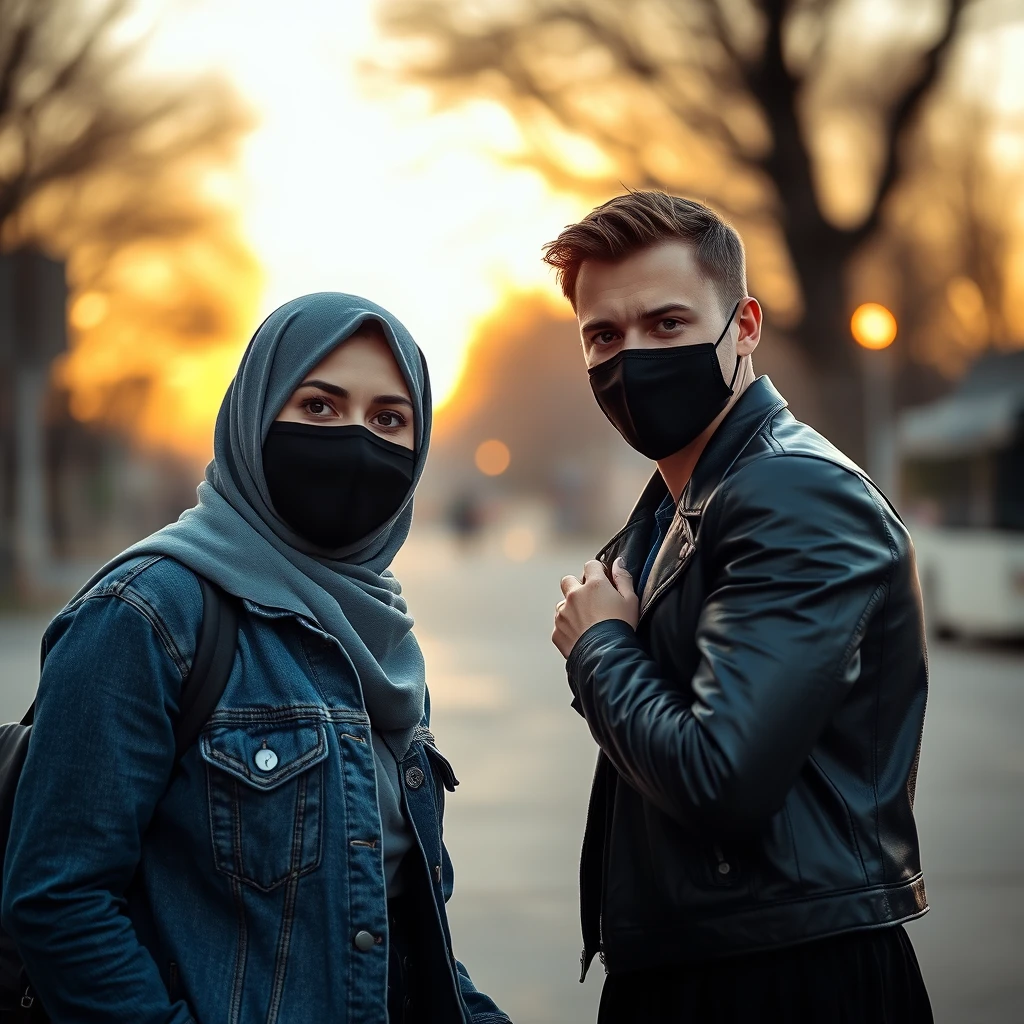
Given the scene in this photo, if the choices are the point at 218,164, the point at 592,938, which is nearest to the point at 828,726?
the point at 592,938

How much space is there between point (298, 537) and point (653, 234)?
0.87 m

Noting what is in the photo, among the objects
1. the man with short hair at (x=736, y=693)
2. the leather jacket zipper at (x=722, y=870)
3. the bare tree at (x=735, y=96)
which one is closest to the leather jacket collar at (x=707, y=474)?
the man with short hair at (x=736, y=693)

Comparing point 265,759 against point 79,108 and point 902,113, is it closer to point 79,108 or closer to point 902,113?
point 902,113

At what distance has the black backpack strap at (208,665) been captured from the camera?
7.66 ft

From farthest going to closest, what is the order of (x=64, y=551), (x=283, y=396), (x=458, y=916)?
1. (x=64, y=551)
2. (x=458, y=916)
3. (x=283, y=396)

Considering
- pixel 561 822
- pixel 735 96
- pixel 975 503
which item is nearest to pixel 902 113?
pixel 735 96

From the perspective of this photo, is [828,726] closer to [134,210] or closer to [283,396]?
[283,396]

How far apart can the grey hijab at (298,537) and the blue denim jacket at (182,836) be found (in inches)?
3.6

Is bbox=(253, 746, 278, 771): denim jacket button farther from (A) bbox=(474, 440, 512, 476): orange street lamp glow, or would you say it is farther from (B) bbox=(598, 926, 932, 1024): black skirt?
(A) bbox=(474, 440, 512, 476): orange street lamp glow

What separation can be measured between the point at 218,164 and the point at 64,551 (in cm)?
1175

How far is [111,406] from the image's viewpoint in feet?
135

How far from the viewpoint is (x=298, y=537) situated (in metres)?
2.66

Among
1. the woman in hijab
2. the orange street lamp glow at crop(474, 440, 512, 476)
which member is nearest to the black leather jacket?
the woman in hijab

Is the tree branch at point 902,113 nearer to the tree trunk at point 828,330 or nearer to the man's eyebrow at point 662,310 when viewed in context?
the tree trunk at point 828,330
